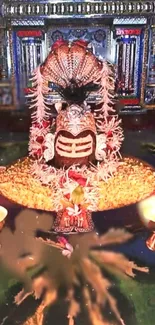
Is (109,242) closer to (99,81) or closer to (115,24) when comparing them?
(99,81)

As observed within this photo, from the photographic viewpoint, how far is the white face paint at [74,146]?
123 inches

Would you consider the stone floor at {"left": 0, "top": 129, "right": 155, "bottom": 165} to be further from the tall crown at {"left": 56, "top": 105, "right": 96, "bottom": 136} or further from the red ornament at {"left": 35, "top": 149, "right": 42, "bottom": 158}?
the tall crown at {"left": 56, "top": 105, "right": 96, "bottom": 136}

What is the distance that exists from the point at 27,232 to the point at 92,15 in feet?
6.35

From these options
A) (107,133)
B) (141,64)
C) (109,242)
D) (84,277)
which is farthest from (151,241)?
(141,64)

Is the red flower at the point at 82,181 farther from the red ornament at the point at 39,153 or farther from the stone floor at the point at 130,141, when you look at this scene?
the stone floor at the point at 130,141

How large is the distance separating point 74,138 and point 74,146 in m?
0.05

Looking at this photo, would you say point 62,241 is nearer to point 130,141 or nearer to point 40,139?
point 40,139

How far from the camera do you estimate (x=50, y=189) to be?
3.13 metres

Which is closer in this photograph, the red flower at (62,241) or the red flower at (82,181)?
the red flower at (62,241)

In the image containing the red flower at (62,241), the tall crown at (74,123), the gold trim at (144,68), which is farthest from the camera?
the gold trim at (144,68)

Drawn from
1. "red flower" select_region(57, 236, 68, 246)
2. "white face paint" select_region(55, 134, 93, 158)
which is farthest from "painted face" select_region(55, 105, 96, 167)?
"red flower" select_region(57, 236, 68, 246)

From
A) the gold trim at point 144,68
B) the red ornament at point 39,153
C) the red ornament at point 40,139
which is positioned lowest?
the red ornament at point 39,153

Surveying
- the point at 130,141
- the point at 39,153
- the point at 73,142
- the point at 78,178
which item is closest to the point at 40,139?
the point at 39,153

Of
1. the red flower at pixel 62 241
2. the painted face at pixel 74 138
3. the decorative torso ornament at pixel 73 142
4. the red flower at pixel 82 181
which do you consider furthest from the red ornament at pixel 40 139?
the red flower at pixel 62 241
